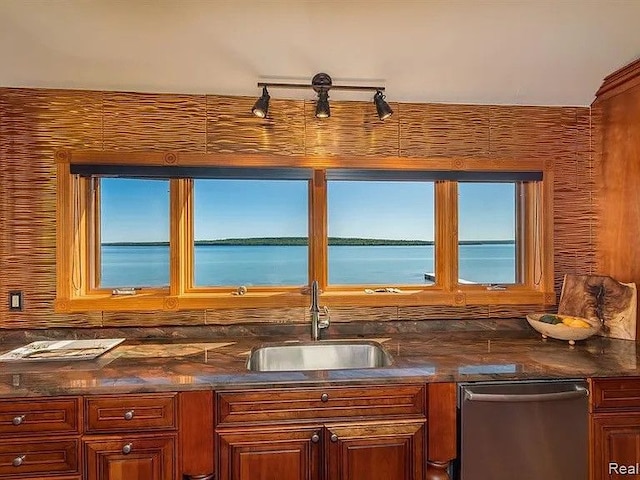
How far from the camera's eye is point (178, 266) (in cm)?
222

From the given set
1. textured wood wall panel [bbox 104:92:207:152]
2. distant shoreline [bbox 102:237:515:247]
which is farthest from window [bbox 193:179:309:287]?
textured wood wall panel [bbox 104:92:207:152]

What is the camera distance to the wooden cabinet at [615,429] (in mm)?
1654

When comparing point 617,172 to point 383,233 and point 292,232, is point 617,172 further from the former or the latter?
point 292,232

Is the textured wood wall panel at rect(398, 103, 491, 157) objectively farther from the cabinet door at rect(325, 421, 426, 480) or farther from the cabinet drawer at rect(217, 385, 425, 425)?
the cabinet door at rect(325, 421, 426, 480)

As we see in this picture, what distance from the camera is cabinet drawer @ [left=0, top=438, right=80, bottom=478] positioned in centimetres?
147

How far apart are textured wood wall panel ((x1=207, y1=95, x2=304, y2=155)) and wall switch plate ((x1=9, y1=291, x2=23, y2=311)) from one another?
126cm

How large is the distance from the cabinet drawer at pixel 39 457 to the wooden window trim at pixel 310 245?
0.78 metres

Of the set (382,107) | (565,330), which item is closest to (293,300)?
(382,107)

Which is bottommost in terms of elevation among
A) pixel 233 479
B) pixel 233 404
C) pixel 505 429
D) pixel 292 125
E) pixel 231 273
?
pixel 233 479

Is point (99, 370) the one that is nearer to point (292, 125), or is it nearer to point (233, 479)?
point (233, 479)

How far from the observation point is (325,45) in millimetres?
1917

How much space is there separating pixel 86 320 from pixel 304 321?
1194 millimetres

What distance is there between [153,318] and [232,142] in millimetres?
1077

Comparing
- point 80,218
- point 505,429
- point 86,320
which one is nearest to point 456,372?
point 505,429
